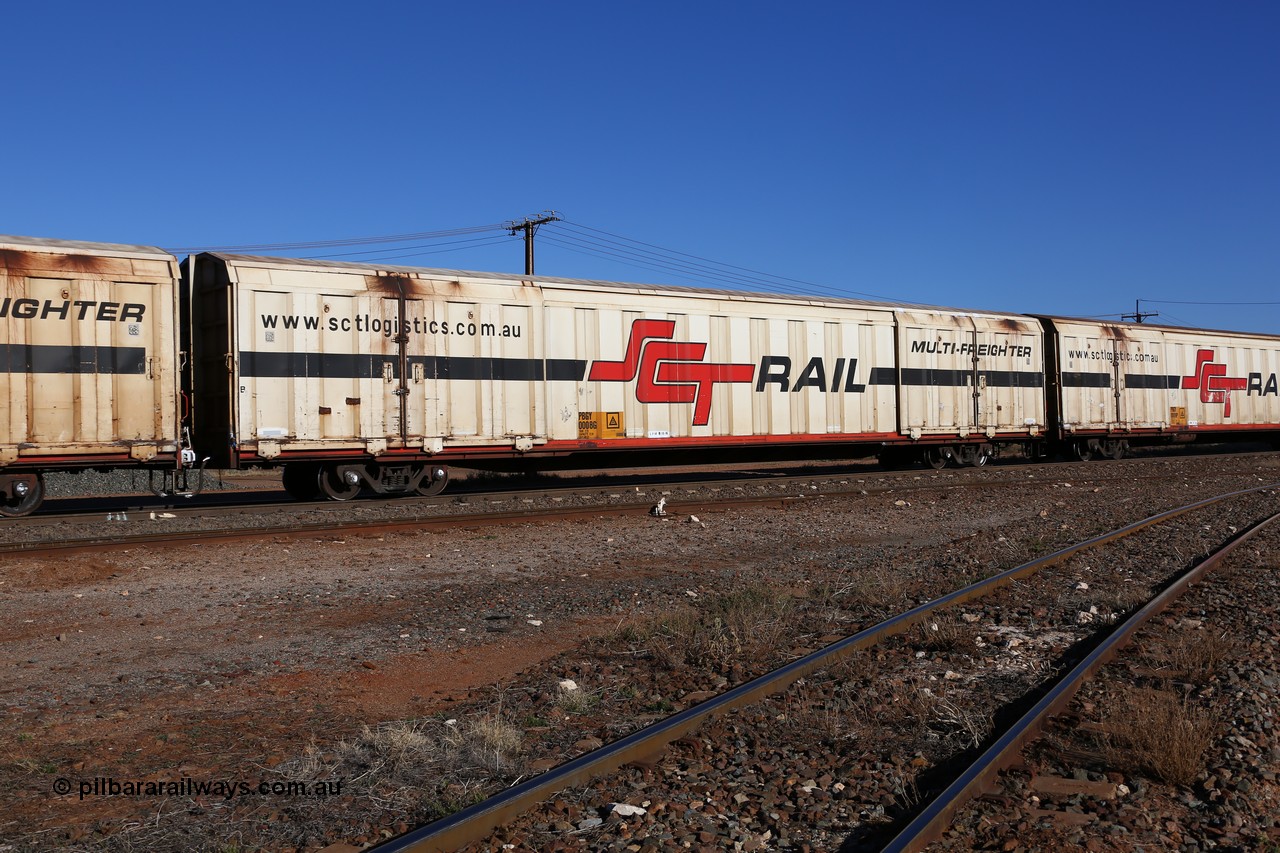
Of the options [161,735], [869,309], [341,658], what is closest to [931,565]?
[341,658]

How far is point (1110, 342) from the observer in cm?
2538

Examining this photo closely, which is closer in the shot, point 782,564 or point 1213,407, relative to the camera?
point 782,564

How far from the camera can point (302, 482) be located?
607 inches

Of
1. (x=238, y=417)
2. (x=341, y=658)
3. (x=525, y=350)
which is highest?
(x=525, y=350)

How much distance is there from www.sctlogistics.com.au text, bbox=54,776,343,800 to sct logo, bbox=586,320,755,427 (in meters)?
12.7

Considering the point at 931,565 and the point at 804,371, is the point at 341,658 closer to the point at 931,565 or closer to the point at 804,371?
the point at 931,565

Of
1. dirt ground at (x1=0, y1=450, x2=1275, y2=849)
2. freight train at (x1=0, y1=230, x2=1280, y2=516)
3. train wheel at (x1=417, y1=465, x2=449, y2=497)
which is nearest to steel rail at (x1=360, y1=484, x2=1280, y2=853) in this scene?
dirt ground at (x1=0, y1=450, x2=1275, y2=849)

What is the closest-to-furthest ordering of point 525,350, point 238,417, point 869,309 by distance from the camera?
1. point 238,417
2. point 525,350
3. point 869,309

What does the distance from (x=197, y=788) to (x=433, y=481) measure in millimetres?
12026

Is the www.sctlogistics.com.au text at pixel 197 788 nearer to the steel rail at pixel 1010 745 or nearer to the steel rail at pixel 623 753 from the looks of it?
Answer: the steel rail at pixel 623 753

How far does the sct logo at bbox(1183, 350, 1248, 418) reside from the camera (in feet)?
91.5

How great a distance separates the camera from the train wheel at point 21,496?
495 inches

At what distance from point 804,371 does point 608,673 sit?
13.8 meters

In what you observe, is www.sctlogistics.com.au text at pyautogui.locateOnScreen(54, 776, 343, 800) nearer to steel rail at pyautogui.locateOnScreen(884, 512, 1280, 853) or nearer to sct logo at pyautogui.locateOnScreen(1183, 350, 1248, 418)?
steel rail at pyautogui.locateOnScreen(884, 512, 1280, 853)
